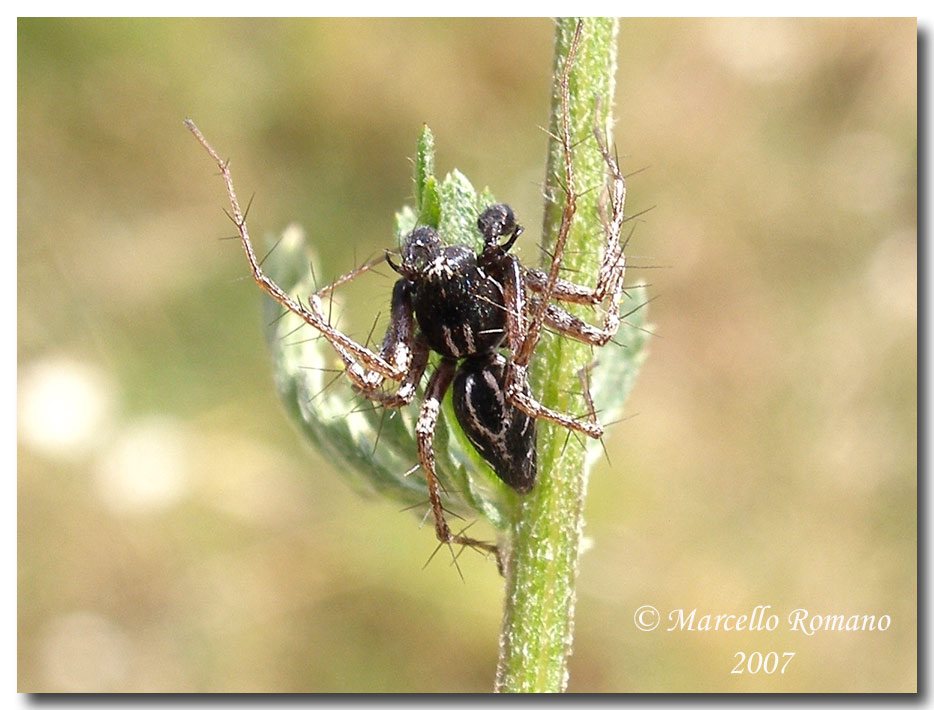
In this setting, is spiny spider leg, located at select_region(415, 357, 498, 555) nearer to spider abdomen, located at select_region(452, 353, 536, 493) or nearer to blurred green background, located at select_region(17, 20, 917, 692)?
spider abdomen, located at select_region(452, 353, 536, 493)

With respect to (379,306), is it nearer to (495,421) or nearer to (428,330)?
(428,330)

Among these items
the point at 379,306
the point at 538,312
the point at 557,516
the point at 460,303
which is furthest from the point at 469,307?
the point at 379,306

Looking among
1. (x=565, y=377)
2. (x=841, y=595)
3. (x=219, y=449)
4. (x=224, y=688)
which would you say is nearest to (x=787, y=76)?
(x=841, y=595)

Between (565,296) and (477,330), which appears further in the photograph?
(477,330)

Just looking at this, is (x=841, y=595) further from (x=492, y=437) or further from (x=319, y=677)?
(x=492, y=437)

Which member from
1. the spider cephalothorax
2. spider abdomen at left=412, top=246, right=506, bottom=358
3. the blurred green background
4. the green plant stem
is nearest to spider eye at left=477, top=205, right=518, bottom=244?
the spider cephalothorax

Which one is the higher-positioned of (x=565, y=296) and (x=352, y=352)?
(x=565, y=296)
